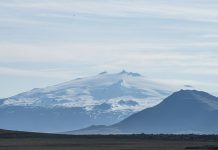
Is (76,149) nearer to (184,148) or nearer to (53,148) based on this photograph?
(53,148)

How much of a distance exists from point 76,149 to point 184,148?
23419 millimetres

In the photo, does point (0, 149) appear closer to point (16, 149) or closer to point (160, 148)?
point (16, 149)

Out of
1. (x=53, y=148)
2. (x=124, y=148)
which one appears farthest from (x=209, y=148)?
(x=53, y=148)

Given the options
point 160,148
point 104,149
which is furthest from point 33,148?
point 160,148

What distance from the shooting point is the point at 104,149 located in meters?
171

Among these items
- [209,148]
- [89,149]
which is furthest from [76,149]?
[209,148]

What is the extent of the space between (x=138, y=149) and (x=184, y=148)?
419 inches

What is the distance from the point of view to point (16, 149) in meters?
173

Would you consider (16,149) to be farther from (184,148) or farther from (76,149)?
(184,148)

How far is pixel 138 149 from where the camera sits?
170 meters

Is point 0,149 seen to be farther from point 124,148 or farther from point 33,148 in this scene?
point 124,148

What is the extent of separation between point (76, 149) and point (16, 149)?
13.0m

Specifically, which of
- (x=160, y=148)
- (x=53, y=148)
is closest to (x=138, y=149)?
(x=160, y=148)

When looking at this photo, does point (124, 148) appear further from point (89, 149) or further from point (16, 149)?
point (16, 149)
